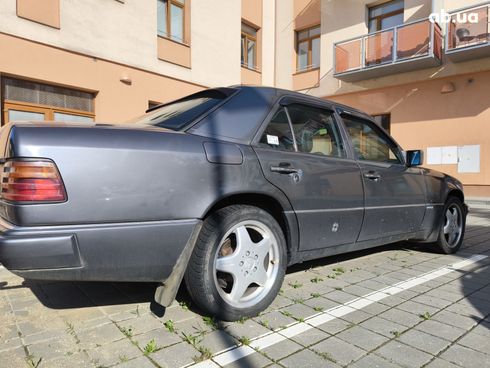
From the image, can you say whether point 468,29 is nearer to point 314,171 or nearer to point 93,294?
point 314,171

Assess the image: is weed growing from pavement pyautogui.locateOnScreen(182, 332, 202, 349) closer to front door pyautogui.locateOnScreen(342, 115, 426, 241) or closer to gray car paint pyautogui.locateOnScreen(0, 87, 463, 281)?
gray car paint pyautogui.locateOnScreen(0, 87, 463, 281)

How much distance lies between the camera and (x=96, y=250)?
2.08 metres

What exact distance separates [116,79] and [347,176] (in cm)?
912

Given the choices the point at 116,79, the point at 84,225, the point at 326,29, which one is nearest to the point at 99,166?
the point at 84,225

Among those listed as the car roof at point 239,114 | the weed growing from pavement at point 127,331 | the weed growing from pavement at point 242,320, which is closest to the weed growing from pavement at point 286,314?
the weed growing from pavement at point 242,320

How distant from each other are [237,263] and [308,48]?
1687 cm

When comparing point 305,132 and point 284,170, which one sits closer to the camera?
point 284,170

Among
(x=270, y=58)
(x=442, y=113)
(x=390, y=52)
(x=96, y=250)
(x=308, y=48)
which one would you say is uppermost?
(x=308, y=48)

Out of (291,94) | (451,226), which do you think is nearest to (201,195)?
(291,94)

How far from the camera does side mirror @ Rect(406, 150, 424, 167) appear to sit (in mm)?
4152

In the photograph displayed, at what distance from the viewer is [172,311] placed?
2756mm

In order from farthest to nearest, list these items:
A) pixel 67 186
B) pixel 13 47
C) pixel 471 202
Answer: pixel 471 202 < pixel 13 47 < pixel 67 186

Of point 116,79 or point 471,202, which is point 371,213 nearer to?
point 116,79

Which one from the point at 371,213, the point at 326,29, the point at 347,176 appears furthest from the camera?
the point at 326,29
